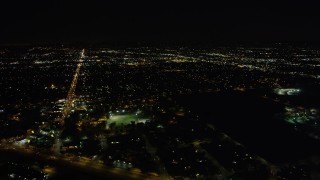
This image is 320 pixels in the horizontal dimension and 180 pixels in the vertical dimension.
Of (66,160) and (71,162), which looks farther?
(66,160)

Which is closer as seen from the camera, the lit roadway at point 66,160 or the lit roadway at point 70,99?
the lit roadway at point 66,160

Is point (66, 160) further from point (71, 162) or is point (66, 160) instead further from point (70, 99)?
point (70, 99)

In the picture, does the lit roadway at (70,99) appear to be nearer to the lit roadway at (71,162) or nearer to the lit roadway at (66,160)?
the lit roadway at (66,160)

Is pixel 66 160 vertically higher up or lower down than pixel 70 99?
higher up

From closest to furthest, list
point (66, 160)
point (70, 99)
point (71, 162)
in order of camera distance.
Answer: point (71, 162), point (66, 160), point (70, 99)

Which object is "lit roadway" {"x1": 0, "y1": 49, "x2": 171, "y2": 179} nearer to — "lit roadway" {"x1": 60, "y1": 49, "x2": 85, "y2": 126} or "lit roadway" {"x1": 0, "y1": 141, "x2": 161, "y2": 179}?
"lit roadway" {"x1": 0, "y1": 141, "x2": 161, "y2": 179}

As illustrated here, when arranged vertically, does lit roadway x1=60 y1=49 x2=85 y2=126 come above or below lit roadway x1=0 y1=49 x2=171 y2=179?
below

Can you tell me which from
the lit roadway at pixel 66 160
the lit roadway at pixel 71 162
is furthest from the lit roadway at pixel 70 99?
the lit roadway at pixel 71 162

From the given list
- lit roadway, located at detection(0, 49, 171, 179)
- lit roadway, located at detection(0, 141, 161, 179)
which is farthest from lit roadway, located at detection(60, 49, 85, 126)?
lit roadway, located at detection(0, 141, 161, 179)

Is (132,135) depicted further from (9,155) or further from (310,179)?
(310,179)

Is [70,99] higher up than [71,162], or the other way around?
[71,162]

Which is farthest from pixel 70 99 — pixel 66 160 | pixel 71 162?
pixel 71 162

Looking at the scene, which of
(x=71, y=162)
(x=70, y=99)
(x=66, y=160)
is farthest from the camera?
(x=70, y=99)
